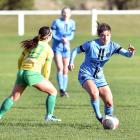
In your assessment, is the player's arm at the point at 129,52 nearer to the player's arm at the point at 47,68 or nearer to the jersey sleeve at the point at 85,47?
the jersey sleeve at the point at 85,47

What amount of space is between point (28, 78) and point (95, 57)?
1172 mm

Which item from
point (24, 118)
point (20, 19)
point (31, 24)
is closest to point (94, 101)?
Result: point (24, 118)

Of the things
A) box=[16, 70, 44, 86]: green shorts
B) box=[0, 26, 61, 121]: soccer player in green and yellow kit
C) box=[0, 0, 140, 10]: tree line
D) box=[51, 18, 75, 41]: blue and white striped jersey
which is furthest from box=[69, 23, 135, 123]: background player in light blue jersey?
box=[0, 0, 140, 10]: tree line

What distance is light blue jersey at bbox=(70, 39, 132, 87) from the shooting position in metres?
11.7

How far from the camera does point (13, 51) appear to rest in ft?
114

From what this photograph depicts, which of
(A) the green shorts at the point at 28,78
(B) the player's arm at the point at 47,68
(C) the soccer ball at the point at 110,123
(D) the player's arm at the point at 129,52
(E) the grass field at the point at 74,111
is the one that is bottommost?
(E) the grass field at the point at 74,111

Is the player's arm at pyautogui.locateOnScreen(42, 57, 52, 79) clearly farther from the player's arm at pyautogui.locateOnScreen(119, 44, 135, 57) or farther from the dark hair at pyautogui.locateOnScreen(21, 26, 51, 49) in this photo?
the player's arm at pyautogui.locateOnScreen(119, 44, 135, 57)

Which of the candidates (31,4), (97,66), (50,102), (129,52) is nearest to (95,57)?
(97,66)

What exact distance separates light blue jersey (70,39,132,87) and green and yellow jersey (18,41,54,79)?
0.52 meters

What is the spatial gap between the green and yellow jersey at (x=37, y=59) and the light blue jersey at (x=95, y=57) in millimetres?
517

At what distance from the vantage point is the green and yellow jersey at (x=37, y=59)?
11586 millimetres

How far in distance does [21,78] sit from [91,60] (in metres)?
1.21

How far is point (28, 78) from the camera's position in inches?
454

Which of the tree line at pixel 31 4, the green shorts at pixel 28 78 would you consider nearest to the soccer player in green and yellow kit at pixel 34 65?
the green shorts at pixel 28 78
